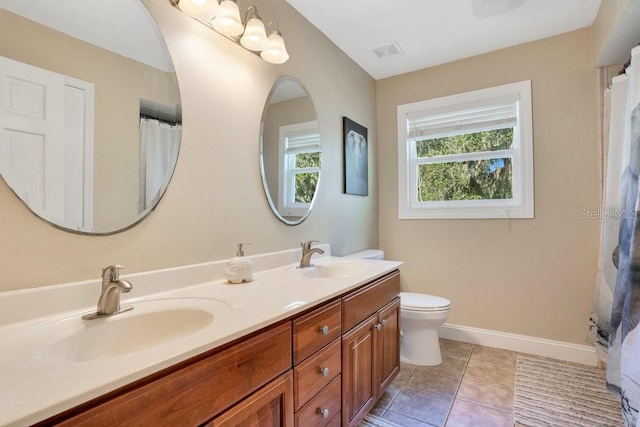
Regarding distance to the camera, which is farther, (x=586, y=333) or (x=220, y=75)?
(x=586, y=333)

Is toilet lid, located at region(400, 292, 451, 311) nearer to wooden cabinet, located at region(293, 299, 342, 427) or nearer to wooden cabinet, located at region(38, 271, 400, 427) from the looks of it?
wooden cabinet, located at region(38, 271, 400, 427)

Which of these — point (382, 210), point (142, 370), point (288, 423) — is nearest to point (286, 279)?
point (288, 423)

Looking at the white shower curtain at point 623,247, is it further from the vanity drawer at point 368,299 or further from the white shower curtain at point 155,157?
the white shower curtain at point 155,157

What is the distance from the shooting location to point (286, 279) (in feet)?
4.62

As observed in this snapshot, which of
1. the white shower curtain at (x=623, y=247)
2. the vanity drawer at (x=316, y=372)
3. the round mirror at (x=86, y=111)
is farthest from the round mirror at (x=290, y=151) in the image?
the white shower curtain at (x=623, y=247)

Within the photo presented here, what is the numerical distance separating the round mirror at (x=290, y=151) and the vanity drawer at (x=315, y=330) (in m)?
0.70

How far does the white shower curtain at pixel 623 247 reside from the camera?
1.36 meters

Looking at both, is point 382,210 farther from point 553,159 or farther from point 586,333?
point 586,333

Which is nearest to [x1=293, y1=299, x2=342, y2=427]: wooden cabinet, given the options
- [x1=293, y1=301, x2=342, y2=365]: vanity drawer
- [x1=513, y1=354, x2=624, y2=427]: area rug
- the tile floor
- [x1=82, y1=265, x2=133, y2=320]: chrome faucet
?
[x1=293, y1=301, x2=342, y2=365]: vanity drawer

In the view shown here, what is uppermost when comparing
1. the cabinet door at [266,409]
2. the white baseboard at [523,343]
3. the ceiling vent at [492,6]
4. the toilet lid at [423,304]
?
the ceiling vent at [492,6]

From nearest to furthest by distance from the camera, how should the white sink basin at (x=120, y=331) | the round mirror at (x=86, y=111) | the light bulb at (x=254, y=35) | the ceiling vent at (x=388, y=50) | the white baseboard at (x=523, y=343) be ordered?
the white sink basin at (x=120, y=331), the round mirror at (x=86, y=111), the light bulb at (x=254, y=35), the white baseboard at (x=523, y=343), the ceiling vent at (x=388, y=50)

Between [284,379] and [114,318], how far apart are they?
533 millimetres

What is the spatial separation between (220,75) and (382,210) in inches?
75.8

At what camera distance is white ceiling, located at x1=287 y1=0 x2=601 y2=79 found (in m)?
1.88
